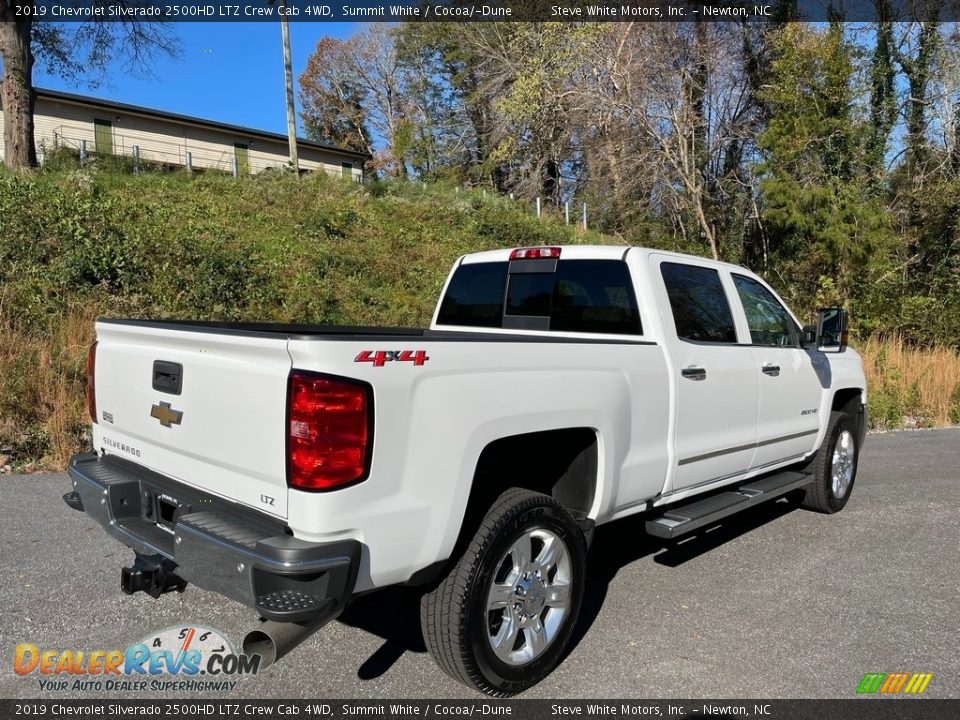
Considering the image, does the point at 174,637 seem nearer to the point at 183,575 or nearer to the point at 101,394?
the point at 183,575

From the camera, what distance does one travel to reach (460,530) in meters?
2.85

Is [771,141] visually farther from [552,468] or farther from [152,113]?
[152,113]

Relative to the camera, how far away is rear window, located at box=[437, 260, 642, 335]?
4.14m

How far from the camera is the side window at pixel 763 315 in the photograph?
488cm

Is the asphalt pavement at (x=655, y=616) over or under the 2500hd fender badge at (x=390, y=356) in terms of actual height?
under

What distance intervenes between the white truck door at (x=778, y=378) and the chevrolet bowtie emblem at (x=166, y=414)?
3.49m

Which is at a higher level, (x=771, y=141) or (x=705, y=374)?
(x=771, y=141)

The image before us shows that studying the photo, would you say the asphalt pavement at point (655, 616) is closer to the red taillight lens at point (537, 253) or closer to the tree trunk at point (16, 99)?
the red taillight lens at point (537, 253)

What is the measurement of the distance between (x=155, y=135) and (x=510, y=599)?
3244 centimetres

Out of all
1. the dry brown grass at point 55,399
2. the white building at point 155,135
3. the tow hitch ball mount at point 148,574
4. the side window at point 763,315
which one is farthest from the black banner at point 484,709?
the white building at point 155,135

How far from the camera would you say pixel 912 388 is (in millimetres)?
11234

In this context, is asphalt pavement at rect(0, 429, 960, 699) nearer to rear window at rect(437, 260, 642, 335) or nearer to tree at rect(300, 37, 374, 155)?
rear window at rect(437, 260, 642, 335)

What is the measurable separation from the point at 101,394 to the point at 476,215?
17.3 meters

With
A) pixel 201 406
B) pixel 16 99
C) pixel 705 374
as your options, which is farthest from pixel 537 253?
pixel 16 99
